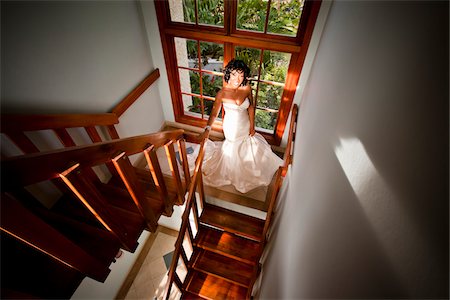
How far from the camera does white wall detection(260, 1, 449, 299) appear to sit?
39 centimetres

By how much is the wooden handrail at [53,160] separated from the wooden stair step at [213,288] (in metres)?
2.36

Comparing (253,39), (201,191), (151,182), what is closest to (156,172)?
(151,182)

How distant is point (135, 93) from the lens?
275cm

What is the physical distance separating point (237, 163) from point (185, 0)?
2037 millimetres

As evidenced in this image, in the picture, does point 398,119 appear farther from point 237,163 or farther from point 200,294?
point 200,294

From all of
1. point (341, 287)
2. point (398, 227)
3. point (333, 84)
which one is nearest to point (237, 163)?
point (333, 84)

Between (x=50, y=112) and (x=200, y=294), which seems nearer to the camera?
(x=50, y=112)

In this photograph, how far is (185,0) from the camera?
258 centimetres

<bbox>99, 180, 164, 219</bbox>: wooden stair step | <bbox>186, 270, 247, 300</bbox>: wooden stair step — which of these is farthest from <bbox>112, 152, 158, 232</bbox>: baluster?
<bbox>186, 270, 247, 300</bbox>: wooden stair step

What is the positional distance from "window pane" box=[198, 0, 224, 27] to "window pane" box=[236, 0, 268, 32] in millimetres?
209

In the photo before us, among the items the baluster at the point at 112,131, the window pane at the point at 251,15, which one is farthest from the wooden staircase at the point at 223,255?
the window pane at the point at 251,15

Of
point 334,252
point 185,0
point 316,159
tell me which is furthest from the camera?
point 185,0

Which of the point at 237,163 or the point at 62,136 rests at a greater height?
the point at 62,136

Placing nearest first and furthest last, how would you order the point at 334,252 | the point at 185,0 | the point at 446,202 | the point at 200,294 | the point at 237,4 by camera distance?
the point at 446,202 < the point at 334,252 < the point at 237,4 < the point at 185,0 < the point at 200,294
